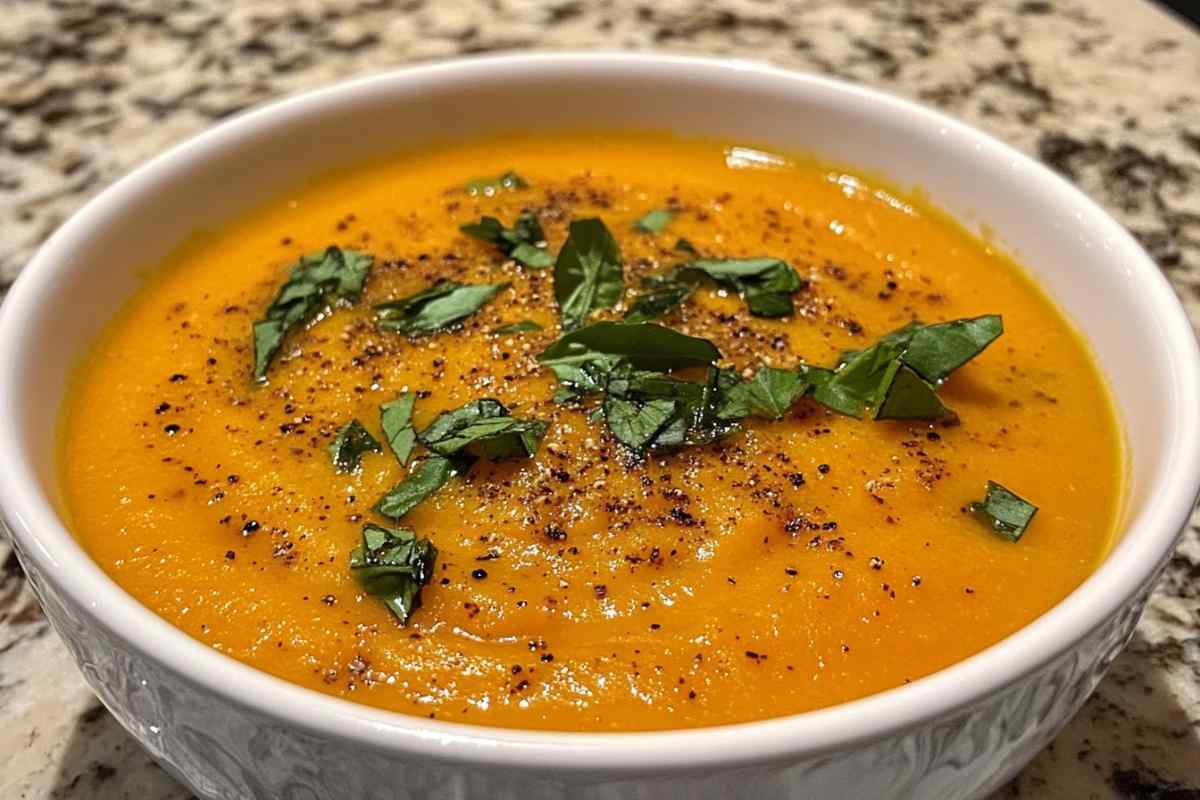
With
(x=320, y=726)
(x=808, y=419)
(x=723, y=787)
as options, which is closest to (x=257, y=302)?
(x=808, y=419)

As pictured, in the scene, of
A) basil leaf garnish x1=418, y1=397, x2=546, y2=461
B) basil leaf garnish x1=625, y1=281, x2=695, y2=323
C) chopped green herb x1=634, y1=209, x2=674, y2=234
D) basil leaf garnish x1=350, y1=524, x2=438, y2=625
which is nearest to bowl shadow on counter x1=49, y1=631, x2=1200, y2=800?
basil leaf garnish x1=350, y1=524, x2=438, y2=625

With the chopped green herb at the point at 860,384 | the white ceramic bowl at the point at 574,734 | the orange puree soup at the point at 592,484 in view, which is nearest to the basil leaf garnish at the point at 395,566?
the orange puree soup at the point at 592,484

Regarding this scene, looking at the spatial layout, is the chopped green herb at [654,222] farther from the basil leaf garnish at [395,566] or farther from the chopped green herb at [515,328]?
the basil leaf garnish at [395,566]

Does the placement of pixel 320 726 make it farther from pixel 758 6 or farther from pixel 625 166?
pixel 758 6

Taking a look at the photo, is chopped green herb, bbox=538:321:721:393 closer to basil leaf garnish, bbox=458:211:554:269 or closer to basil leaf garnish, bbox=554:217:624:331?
basil leaf garnish, bbox=554:217:624:331

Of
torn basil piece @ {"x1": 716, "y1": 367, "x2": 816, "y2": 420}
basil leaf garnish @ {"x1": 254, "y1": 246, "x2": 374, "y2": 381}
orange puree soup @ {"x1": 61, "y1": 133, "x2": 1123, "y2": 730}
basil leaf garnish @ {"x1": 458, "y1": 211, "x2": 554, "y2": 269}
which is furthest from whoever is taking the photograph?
basil leaf garnish @ {"x1": 458, "y1": 211, "x2": 554, "y2": 269}
